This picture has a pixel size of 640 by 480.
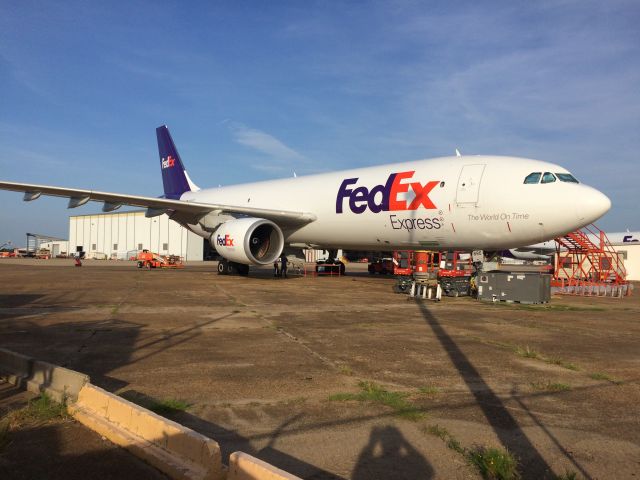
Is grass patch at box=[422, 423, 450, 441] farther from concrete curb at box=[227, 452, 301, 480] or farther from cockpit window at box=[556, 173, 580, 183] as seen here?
cockpit window at box=[556, 173, 580, 183]

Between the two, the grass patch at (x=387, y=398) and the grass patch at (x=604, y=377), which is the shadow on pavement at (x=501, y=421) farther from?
the grass patch at (x=604, y=377)

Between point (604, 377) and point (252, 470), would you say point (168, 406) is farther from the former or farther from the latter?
point (604, 377)

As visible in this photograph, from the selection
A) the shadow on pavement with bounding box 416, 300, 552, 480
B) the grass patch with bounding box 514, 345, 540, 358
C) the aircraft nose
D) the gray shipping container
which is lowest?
the shadow on pavement with bounding box 416, 300, 552, 480

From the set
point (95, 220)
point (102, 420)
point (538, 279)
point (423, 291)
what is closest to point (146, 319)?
point (102, 420)

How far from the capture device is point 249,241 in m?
17.4

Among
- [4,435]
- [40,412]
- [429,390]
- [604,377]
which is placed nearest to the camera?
[4,435]

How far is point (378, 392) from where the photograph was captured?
4.73 metres

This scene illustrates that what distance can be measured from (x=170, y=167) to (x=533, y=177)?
68.3 ft

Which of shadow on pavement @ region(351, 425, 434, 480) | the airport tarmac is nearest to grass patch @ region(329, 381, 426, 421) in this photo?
the airport tarmac

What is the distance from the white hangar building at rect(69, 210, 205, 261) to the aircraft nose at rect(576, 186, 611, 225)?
5018cm

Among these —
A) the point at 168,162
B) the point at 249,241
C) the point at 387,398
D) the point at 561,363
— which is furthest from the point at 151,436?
the point at 168,162

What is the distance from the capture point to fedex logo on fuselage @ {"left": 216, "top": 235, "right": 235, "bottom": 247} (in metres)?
17.7

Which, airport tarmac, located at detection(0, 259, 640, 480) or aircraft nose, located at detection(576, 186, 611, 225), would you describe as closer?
airport tarmac, located at detection(0, 259, 640, 480)

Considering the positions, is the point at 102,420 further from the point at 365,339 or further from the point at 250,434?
the point at 365,339
